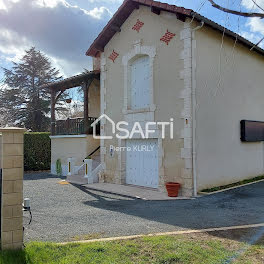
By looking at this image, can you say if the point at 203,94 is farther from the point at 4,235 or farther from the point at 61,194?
the point at 4,235

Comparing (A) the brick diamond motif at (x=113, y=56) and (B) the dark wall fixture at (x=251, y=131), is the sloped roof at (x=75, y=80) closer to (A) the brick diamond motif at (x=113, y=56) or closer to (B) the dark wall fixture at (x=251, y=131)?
(A) the brick diamond motif at (x=113, y=56)

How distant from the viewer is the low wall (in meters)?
12.6

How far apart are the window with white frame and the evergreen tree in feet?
60.4

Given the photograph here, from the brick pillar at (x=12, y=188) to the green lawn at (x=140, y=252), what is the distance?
0.25 meters

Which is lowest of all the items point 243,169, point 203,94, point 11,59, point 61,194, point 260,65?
point 61,194

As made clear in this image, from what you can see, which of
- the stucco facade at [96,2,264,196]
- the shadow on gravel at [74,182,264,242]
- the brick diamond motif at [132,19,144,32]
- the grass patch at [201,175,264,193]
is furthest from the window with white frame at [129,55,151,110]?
the grass patch at [201,175,264,193]

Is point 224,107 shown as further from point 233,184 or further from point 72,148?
point 72,148

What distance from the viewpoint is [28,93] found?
27.9m

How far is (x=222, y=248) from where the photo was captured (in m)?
3.70

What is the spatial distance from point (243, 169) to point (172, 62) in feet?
16.9

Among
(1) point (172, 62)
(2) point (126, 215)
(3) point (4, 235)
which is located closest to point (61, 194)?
(2) point (126, 215)

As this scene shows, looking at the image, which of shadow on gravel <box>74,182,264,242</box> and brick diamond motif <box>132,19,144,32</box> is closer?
shadow on gravel <box>74,182,264,242</box>

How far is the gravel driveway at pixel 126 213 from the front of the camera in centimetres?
472
